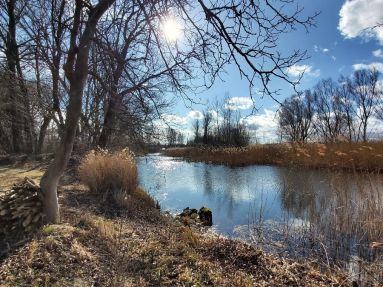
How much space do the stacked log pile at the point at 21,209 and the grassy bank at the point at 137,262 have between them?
0.26 meters

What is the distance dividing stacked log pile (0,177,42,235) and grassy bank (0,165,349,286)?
0.85 feet

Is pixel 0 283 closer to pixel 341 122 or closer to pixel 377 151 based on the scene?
pixel 377 151

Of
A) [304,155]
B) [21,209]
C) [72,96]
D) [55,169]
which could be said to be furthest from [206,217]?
[304,155]

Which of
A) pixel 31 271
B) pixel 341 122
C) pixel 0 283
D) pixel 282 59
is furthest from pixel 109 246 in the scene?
pixel 341 122

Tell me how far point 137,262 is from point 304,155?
10653 mm

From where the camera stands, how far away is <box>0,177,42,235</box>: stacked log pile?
15.1 ft

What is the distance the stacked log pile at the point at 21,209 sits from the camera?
4.61 m

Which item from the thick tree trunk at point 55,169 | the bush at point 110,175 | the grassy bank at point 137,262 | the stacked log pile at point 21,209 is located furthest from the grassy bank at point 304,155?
the stacked log pile at point 21,209

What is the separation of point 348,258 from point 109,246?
11.6ft

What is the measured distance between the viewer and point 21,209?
476 centimetres

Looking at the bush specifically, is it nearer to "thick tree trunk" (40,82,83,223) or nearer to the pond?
the pond

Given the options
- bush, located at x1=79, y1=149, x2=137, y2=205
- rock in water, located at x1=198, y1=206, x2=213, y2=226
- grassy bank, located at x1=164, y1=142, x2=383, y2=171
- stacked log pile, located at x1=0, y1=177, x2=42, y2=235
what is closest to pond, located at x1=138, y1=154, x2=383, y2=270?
rock in water, located at x1=198, y1=206, x2=213, y2=226

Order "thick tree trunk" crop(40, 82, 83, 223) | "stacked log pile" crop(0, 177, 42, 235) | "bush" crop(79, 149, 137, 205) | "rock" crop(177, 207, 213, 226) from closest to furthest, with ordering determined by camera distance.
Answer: "stacked log pile" crop(0, 177, 42, 235)
"thick tree trunk" crop(40, 82, 83, 223)
"rock" crop(177, 207, 213, 226)
"bush" crop(79, 149, 137, 205)

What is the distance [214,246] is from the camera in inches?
213
